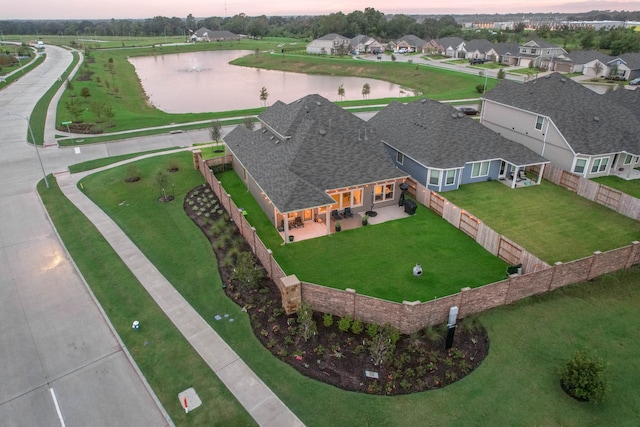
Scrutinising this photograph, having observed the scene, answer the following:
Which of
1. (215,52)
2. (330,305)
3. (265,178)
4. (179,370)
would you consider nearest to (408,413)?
(330,305)

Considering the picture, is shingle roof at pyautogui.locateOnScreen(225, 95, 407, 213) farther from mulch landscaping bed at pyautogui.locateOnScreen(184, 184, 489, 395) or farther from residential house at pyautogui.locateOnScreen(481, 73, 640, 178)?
residential house at pyautogui.locateOnScreen(481, 73, 640, 178)

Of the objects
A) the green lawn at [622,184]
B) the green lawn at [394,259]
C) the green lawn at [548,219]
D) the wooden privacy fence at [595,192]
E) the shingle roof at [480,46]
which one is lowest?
the green lawn at [394,259]

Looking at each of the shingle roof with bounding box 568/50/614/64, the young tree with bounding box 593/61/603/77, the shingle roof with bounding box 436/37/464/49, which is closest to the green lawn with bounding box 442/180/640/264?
the young tree with bounding box 593/61/603/77

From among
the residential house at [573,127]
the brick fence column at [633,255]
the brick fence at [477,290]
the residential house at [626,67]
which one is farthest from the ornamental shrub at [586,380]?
the residential house at [626,67]

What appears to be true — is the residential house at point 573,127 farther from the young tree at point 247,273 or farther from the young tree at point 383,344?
the young tree at point 247,273

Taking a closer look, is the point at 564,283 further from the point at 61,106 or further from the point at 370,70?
the point at 370,70

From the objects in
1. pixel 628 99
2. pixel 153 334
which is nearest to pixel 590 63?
pixel 628 99

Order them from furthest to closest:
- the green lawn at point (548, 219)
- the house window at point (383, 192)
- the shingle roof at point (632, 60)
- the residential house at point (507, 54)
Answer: the residential house at point (507, 54)
the shingle roof at point (632, 60)
the house window at point (383, 192)
the green lawn at point (548, 219)

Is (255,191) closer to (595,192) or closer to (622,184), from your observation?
(595,192)
